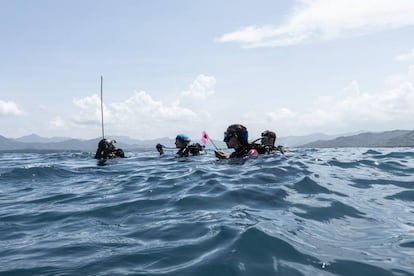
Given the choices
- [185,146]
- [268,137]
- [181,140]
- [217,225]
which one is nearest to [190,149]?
[185,146]

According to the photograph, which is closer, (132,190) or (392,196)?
(392,196)

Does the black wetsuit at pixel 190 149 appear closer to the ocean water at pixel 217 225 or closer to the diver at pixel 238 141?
the diver at pixel 238 141

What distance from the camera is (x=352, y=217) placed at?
20.4 ft

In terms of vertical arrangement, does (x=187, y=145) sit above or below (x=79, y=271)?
above

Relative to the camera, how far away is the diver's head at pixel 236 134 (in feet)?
41.8

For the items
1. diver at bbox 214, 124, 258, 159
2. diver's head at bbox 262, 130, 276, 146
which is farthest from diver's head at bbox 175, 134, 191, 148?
diver at bbox 214, 124, 258, 159

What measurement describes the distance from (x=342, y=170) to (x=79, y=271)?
32.4ft

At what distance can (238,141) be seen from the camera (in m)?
13.0

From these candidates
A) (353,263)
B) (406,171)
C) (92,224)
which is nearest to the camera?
(353,263)

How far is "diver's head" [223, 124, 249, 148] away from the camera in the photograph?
41.8 feet

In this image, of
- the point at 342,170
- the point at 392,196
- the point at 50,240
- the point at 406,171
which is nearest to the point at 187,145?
the point at 342,170

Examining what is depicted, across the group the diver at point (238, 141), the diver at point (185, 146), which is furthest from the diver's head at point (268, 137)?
the diver at point (185, 146)

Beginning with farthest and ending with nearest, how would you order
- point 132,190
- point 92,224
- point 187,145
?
point 187,145
point 132,190
point 92,224

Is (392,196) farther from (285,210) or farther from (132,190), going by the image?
(132,190)
